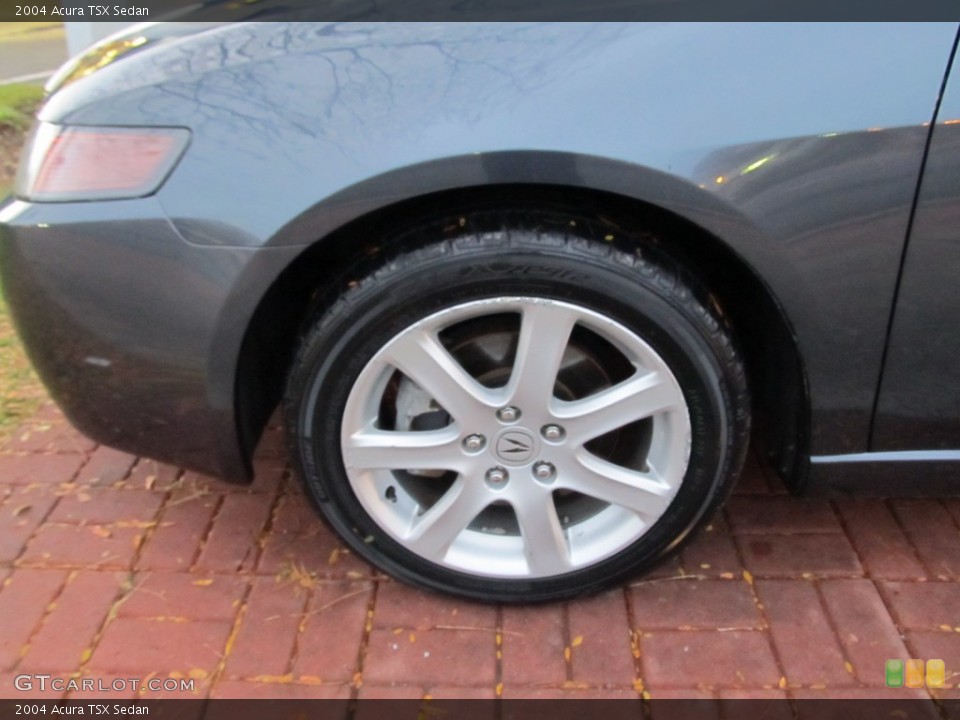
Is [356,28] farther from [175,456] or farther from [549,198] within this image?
[175,456]

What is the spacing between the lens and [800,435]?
6.41 ft

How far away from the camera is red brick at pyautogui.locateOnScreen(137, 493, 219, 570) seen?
2.26 meters

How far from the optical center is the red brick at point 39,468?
2594 millimetres

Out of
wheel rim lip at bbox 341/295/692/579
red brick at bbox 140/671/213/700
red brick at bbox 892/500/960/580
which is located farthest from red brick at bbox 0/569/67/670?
red brick at bbox 892/500/960/580

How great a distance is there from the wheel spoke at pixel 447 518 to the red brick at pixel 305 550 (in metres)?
0.24

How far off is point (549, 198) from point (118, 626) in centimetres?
144

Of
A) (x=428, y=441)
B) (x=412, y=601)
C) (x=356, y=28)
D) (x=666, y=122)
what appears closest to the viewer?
(x=666, y=122)

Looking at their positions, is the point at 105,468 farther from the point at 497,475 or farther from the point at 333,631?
the point at 497,475

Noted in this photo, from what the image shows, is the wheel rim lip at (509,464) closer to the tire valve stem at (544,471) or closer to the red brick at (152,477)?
the tire valve stem at (544,471)

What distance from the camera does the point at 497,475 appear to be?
1.96 meters

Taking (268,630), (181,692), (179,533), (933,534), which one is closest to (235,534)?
(179,533)

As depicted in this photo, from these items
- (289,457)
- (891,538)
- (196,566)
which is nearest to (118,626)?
(196,566)

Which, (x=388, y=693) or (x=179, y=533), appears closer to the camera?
(x=388, y=693)

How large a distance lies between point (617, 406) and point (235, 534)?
3.78 feet
